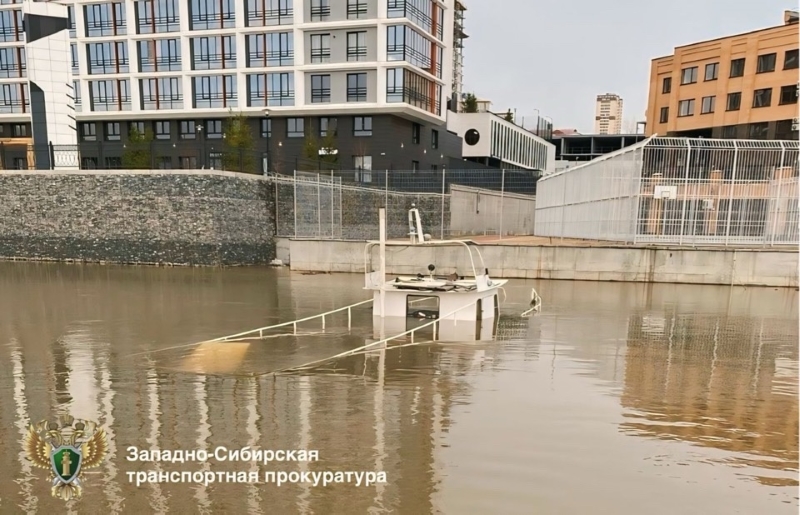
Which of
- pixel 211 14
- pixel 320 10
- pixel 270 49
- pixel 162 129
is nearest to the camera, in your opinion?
pixel 320 10

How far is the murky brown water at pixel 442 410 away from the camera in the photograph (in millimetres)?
4203

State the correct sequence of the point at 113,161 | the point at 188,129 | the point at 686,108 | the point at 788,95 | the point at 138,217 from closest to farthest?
the point at 138,217, the point at 788,95, the point at 188,129, the point at 113,161, the point at 686,108

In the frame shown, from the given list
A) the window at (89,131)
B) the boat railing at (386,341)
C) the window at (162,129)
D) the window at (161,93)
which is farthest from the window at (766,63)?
the window at (89,131)

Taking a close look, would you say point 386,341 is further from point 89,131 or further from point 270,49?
point 89,131

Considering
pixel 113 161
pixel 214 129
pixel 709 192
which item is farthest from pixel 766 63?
pixel 113 161

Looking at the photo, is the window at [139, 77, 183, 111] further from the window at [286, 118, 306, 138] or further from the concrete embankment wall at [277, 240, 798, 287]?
the concrete embankment wall at [277, 240, 798, 287]

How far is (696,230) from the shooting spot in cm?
1683

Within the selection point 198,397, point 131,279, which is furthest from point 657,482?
point 131,279

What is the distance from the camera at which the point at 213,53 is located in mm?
38250

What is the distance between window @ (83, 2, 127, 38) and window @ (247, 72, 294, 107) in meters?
12.1

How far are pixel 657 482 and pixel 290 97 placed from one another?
37.6 meters

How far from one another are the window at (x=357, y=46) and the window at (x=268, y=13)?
4.76 meters

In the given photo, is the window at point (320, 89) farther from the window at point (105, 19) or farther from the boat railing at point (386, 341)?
the boat railing at point (386, 341)

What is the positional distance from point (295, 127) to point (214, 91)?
7.04 m
